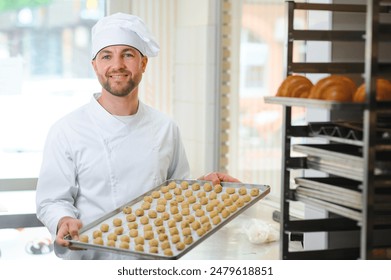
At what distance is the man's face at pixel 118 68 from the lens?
2.26m

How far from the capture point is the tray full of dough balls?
1.90 m

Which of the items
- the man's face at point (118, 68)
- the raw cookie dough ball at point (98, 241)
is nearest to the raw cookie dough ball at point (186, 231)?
the raw cookie dough ball at point (98, 241)

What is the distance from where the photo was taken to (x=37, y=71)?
4.39m

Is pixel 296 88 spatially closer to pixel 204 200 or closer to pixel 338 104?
pixel 338 104

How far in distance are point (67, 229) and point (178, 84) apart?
9.15 ft

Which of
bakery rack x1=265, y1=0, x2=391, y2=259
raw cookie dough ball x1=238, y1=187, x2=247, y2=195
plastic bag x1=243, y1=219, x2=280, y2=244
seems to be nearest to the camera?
bakery rack x1=265, y1=0, x2=391, y2=259

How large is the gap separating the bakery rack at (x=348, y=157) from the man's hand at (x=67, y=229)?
564 millimetres

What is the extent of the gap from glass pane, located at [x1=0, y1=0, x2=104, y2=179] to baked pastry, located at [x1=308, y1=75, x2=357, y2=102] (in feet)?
9.44

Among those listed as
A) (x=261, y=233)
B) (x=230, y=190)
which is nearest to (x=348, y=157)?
(x=230, y=190)

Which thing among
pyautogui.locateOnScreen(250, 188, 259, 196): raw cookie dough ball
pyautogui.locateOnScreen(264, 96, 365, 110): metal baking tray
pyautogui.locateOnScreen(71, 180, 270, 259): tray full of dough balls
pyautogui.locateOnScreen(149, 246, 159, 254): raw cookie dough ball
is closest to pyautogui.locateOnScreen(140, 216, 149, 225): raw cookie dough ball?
pyautogui.locateOnScreen(71, 180, 270, 259): tray full of dough balls

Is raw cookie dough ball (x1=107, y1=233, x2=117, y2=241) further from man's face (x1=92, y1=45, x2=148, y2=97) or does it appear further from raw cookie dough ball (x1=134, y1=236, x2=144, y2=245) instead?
man's face (x1=92, y1=45, x2=148, y2=97)

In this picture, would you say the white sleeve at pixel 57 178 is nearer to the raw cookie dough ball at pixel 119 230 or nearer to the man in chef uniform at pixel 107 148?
the man in chef uniform at pixel 107 148

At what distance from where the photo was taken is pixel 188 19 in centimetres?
470
